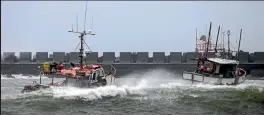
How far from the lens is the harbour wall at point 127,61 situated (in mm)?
55906

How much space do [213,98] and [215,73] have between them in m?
12.9

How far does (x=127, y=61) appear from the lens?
61.8 m

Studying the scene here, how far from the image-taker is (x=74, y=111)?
61.3ft

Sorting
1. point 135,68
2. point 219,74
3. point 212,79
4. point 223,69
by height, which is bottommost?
point 135,68

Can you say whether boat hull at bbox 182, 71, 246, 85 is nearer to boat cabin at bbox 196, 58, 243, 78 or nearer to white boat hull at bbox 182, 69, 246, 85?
white boat hull at bbox 182, 69, 246, 85

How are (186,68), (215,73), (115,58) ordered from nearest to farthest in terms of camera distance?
1. (215,73)
2. (186,68)
3. (115,58)

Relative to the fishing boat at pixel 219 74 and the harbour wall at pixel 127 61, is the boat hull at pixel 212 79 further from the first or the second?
the harbour wall at pixel 127 61

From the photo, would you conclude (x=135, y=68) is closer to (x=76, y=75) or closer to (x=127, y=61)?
(x=127, y=61)

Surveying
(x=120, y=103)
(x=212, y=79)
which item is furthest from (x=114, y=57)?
(x=120, y=103)

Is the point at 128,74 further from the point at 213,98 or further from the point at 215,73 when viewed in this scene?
the point at 213,98

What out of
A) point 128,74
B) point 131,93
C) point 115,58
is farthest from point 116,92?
point 115,58

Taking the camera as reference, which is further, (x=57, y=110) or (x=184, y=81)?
(x=184, y=81)

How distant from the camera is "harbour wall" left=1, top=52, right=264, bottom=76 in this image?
55906 millimetres

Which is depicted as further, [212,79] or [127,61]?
[127,61]
